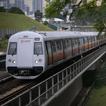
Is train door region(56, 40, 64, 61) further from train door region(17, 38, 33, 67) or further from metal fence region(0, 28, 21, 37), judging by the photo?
metal fence region(0, 28, 21, 37)

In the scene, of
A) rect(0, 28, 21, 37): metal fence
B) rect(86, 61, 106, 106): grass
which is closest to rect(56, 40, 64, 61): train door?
rect(86, 61, 106, 106): grass

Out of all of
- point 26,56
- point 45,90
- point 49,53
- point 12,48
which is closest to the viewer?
point 45,90

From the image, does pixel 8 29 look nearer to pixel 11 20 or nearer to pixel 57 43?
pixel 11 20

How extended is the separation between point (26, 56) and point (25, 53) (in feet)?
0.59

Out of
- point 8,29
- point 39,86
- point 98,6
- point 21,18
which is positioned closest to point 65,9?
point 98,6

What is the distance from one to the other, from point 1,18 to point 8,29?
44.7 ft

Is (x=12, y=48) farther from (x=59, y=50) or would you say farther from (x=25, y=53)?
(x=59, y=50)

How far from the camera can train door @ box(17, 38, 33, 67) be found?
25141 millimetres

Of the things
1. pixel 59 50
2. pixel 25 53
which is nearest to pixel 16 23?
pixel 59 50

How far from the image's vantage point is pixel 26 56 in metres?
25.3

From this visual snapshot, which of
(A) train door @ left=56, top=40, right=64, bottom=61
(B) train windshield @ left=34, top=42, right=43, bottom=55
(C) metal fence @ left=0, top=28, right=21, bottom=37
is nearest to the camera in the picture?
(B) train windshield @ left=34, top=42, right=43, bottom=55

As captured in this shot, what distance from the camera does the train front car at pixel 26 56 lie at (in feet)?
82.2

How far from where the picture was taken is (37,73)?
25062mm

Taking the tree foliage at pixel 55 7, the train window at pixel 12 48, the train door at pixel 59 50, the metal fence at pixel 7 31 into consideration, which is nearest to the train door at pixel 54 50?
the train door at pixel 59 50
